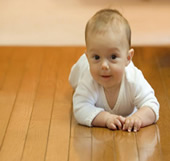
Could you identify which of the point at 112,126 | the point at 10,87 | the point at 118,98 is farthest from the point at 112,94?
the point at 10,87

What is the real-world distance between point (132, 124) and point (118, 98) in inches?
5.0

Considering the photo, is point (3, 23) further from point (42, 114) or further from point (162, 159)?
point (162, 159)

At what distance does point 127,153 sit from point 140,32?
135 centimetres

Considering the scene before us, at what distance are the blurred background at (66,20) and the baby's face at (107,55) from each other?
0.93m

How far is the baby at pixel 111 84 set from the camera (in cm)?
162

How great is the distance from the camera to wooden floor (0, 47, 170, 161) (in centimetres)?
158

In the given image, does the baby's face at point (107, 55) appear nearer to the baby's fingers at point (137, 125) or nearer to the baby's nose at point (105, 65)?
the baby's nose at point (105, 65)

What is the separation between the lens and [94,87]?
1757mm

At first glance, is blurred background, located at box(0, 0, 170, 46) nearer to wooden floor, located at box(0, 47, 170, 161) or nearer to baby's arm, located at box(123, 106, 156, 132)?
wooden floor, located at box(0, 47, 170, 161)

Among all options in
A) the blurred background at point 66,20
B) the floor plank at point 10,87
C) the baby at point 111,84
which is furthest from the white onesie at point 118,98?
the blurred background at point 66,20

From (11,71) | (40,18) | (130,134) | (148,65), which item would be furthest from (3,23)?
(130,134)

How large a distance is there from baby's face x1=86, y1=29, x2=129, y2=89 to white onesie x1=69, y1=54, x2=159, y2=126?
7 centimetres

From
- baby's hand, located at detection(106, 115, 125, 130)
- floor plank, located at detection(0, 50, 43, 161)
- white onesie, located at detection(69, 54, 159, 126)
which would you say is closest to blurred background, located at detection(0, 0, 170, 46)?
floor plank, located at detection(0, 50, 43, 161)

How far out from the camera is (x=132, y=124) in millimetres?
1694
